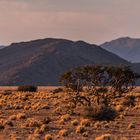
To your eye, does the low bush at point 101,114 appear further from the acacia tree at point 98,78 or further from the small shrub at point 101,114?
the acacia tree at point 98,78

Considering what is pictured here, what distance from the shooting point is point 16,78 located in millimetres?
177000

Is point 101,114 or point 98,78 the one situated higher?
point 98,78

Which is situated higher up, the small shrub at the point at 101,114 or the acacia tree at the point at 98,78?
the acacia tree at the point at 98,78

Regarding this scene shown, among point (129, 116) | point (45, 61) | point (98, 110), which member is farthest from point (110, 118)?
point (45, 61)

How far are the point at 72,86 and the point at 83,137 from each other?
14.6 metres

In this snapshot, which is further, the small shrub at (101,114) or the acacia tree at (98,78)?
the acacia tree at (98,78)

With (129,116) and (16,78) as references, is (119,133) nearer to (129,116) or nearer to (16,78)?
(129,116)

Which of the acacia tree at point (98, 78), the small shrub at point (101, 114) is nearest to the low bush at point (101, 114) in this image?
the small shrub at point (101, 114)

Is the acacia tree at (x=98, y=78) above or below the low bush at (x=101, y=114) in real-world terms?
above

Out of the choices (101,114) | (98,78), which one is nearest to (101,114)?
(101,114)

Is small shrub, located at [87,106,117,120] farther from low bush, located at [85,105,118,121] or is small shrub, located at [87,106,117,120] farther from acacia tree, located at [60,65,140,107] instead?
acacia tree, located at [60,65,140,107]

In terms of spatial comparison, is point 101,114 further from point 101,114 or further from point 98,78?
point 98,78

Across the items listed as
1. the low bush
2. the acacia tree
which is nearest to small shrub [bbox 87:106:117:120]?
the low bush

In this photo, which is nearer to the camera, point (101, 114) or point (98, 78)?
point (101, 114)
